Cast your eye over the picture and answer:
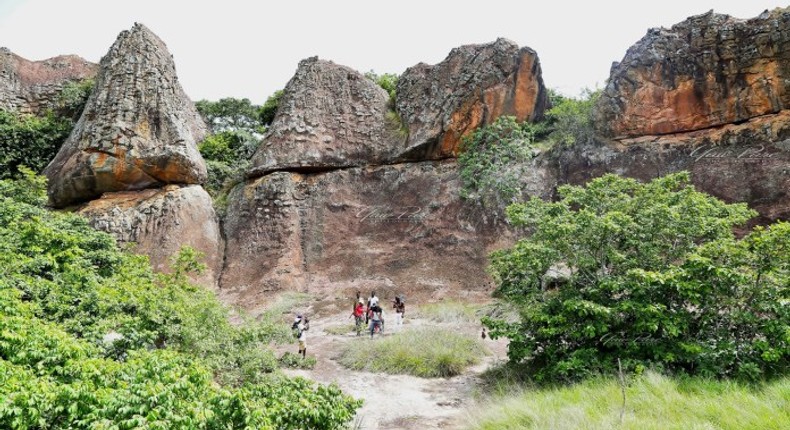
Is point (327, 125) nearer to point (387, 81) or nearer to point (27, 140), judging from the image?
point (387, 81)

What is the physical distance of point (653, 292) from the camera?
8.87m

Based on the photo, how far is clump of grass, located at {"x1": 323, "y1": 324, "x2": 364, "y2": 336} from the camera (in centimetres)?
1477

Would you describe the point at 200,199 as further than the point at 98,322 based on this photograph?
Yes

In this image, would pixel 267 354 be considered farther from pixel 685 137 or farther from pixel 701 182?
pixel 685 137

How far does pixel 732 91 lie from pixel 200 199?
2252cm

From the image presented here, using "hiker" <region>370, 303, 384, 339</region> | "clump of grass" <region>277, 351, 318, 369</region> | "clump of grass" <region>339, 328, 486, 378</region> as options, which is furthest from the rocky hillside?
"clump of grass" <region>277, 351, 318, 369</region>

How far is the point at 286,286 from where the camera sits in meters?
19.5

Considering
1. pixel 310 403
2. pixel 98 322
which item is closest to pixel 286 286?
pixel 98 322

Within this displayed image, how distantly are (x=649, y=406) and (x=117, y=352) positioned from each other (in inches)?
307

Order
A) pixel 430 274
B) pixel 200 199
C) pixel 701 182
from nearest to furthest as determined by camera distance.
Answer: pixel 701 182
pixel 430 274
pixel 200 199

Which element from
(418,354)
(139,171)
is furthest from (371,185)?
(418,354)

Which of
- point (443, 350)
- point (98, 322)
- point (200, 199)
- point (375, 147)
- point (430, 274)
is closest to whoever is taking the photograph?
point (98, 322)

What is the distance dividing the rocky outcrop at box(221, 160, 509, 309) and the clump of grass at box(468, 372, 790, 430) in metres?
11.2

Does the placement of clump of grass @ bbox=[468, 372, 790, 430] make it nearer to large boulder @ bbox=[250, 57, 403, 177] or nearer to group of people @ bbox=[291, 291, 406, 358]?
group of people @ bbox=[291, 291, 406, 358]
